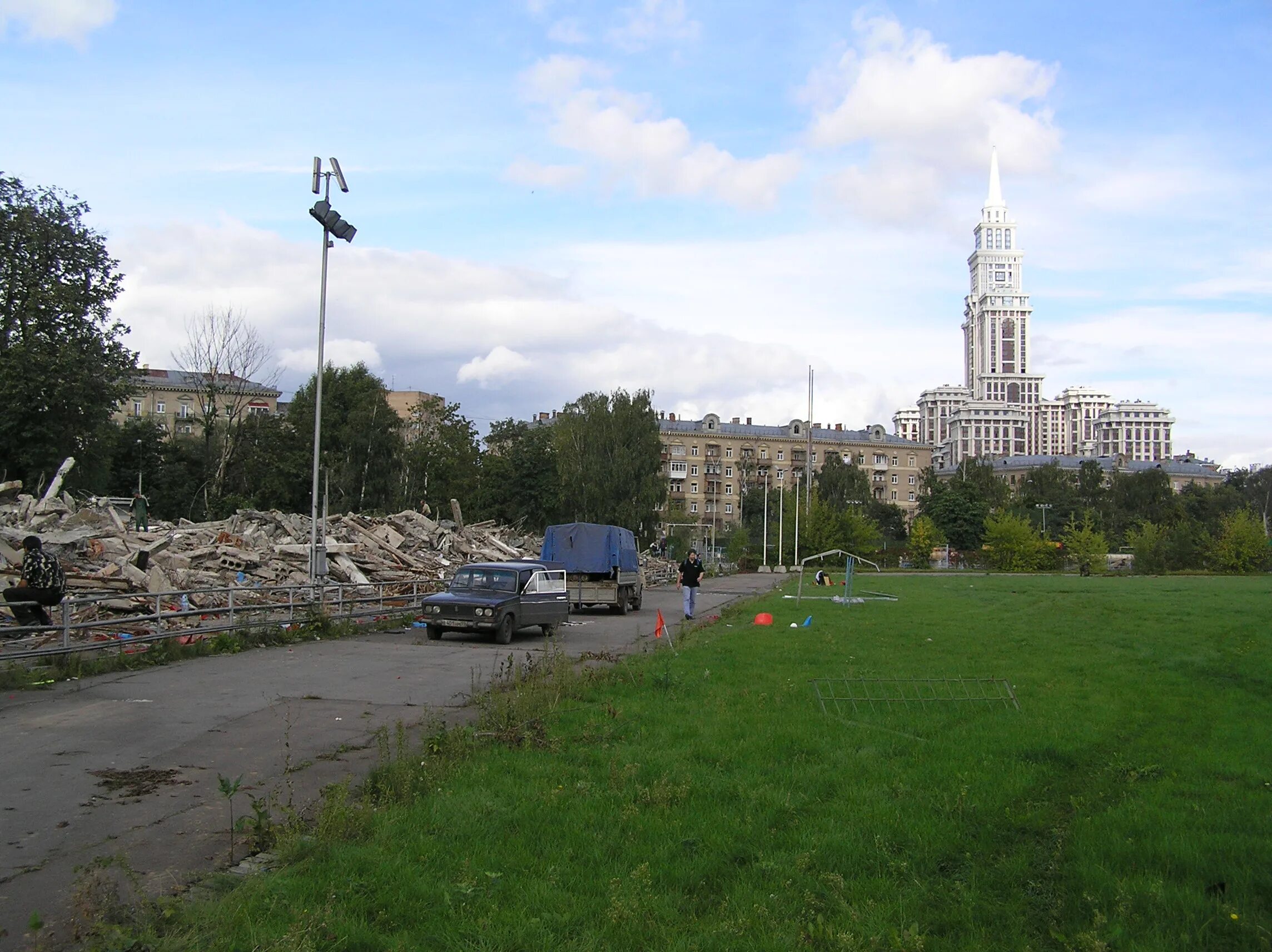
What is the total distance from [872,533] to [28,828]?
69.3 metres

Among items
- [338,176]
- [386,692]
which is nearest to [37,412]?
[338,176]

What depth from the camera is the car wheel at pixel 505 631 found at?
21.0 meters

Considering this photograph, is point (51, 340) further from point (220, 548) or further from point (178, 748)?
point (178, 748)

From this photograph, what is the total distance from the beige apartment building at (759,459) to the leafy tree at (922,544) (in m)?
51.3

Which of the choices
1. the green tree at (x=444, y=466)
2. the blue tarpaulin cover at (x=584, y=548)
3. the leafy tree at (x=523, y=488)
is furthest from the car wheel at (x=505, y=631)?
the leafy tree at (x=523, y=488)

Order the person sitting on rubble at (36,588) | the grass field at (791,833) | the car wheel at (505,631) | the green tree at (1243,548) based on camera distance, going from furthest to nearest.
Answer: the green tree at (1243,548)
the car wheel at (505,631)
the person sitting on rubble at (36,588)
the grass field at (791,833)

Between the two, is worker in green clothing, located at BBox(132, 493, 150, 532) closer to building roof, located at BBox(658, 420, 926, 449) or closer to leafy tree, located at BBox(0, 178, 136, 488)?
leafy tree, located at BBox(0, 178, 136, 488)

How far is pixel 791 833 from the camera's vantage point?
655 cm

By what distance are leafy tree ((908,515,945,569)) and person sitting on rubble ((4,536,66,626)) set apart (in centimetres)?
7943

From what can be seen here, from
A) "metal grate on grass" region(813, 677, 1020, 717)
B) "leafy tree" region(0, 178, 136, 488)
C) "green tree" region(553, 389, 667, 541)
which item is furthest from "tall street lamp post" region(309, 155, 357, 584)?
"green tree" region(553, 389, 667, 541)

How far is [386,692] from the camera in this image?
44.5ft

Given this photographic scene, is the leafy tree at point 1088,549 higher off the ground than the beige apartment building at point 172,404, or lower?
lower

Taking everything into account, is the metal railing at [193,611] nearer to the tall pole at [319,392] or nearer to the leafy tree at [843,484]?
the tall pole at [319,392]

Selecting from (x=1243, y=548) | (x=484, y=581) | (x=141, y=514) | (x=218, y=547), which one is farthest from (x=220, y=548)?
(x=1243, y=548)
